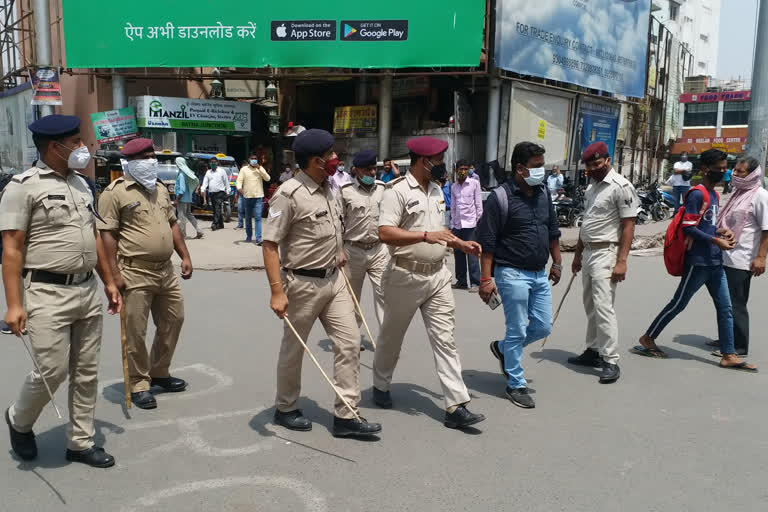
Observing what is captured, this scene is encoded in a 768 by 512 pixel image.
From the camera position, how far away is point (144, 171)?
424cm

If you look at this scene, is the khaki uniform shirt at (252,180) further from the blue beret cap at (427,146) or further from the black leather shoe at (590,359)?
the blue beret cap at (427,146)

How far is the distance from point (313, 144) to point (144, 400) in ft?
6.89

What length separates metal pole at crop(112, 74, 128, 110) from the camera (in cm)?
1692

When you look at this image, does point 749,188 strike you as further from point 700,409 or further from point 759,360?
point 700,409

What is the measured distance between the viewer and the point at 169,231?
4.43 m

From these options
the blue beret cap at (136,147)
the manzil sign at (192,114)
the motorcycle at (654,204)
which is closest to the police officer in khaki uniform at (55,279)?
the blue beret cap at (136,147)

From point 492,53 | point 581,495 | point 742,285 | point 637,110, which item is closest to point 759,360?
point 742,285

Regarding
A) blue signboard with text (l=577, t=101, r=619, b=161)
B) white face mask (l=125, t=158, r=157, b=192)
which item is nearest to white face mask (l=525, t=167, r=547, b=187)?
white face mask (l=125, t=158, r=157, b=192)

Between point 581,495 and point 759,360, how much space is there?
129 inches

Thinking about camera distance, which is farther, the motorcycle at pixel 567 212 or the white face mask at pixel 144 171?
the motorcycle at pixel 567 212

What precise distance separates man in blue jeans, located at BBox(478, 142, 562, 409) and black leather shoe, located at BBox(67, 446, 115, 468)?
8.29ft

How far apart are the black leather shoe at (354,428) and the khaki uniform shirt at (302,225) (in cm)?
94

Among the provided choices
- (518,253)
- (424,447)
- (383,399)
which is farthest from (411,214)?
(424,447)

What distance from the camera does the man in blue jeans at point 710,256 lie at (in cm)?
525
